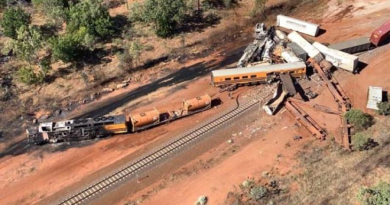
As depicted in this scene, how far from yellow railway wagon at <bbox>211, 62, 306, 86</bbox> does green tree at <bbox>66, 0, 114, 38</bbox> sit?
19.0 metres

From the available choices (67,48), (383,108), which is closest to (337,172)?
(383,108)

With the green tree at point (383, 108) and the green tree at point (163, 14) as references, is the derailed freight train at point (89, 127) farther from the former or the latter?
the green tree at point (383, 108)

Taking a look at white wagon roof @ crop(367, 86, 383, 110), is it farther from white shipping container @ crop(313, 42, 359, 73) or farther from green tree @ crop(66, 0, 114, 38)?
green tree @ crop(66, 0, 114, 38)

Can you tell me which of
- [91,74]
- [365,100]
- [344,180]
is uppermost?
[91,74]

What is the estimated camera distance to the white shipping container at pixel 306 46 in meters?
60.5

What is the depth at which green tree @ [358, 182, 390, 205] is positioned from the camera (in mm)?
39594

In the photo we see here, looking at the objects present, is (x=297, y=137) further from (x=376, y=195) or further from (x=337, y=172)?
(x=376, y=195)

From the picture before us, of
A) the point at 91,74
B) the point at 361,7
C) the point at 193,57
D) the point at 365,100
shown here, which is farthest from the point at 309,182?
Result: the point at 361,7

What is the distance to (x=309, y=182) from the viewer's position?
4475cm

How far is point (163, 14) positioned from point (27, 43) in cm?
1963

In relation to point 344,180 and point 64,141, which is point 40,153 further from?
point 344,180

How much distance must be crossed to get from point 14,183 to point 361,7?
59.8 m

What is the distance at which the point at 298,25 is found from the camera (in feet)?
223

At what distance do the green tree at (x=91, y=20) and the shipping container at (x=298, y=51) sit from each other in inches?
1048
